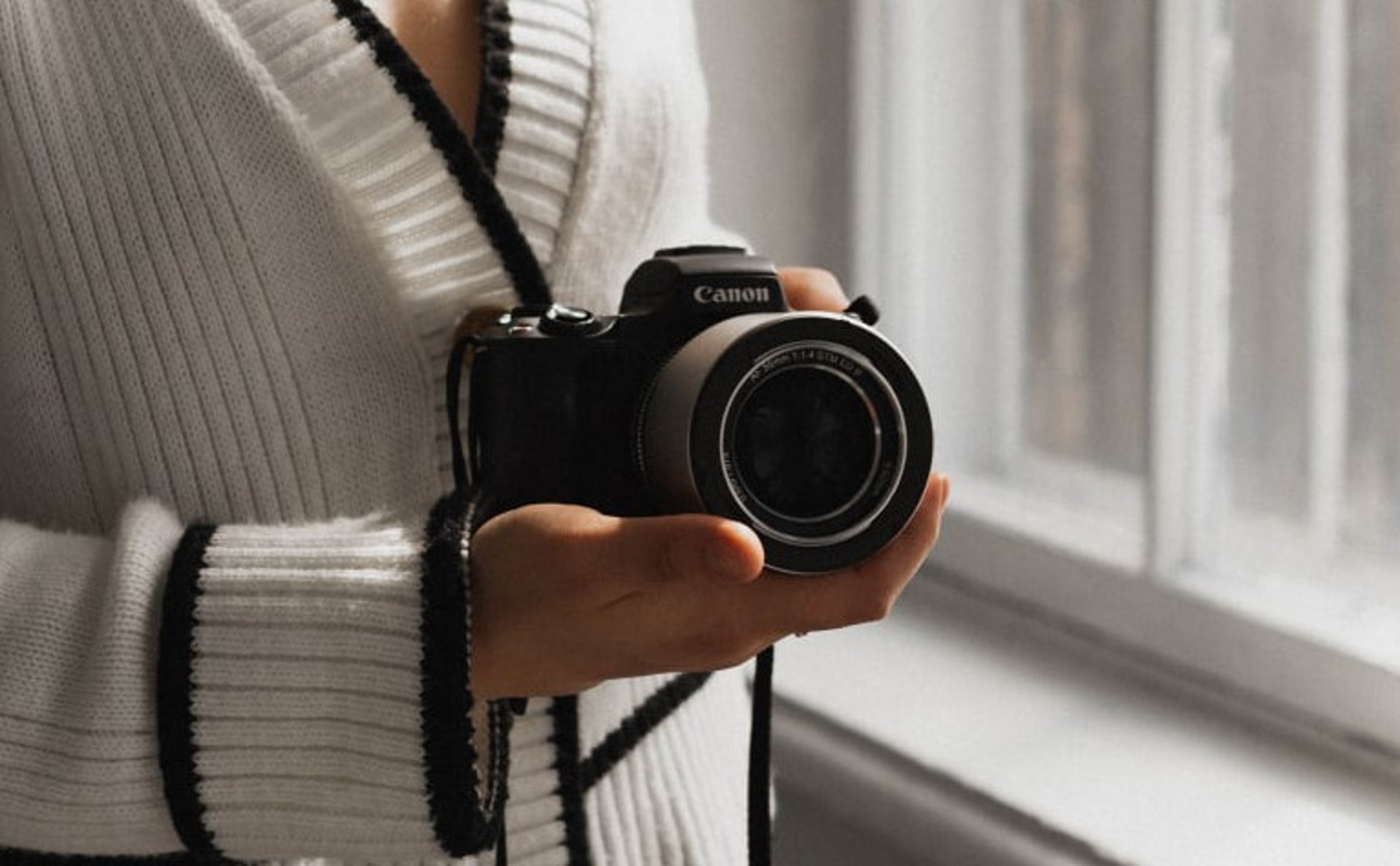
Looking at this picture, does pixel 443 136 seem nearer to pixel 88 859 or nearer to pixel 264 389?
pixel 264 389

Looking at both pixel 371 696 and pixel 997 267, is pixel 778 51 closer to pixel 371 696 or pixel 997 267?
pixel 997 267

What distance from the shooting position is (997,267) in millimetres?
1275

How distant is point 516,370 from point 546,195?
0.08 m

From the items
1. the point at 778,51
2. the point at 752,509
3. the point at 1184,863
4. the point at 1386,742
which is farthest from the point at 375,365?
the point at 778,51

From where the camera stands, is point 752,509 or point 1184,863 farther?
point 1184,863

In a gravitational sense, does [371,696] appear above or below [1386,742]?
above

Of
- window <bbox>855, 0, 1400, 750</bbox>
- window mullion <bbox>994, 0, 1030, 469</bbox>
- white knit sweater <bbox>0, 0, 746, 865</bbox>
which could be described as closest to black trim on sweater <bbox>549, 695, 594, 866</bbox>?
white knit sweater <bbox>0, 0, 746, 865</bbox>

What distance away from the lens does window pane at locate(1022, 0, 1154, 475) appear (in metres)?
1.15

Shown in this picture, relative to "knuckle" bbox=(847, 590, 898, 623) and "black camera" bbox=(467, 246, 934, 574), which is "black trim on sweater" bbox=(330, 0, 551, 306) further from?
"knuckle" bbox=(847, 590, 898, 623)

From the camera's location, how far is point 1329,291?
1007 millimetres

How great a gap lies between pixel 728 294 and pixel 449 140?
0.35 ft

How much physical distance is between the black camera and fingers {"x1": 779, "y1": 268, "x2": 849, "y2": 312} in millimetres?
68

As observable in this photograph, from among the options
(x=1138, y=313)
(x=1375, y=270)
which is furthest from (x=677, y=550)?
(x=1138, y=313)

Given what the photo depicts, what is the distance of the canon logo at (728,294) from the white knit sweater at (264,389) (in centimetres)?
8
